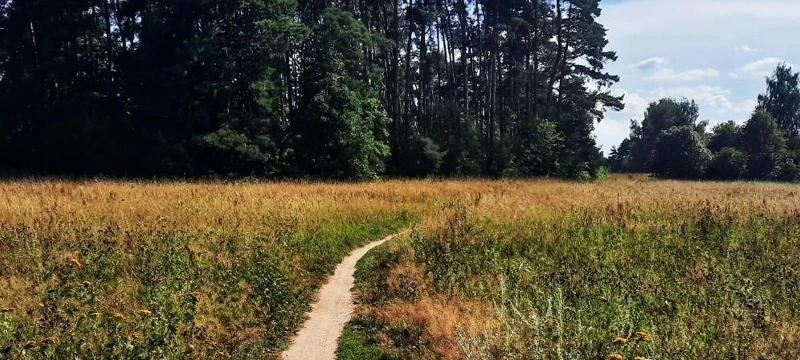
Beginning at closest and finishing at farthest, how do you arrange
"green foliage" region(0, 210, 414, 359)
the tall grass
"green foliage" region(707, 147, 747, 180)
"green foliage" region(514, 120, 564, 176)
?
"green foliage" region(0, 210, 414, 359) → the tall grass → "green foliage" region(514, 120, 564, 176) → "green foliage" region(707, 147, 747, 180)

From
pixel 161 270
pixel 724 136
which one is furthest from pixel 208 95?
pixel 724 136

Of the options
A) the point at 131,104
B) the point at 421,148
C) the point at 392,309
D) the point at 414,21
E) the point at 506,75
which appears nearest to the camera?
the point at 392,309

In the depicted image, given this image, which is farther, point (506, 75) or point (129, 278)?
point (506, 75)

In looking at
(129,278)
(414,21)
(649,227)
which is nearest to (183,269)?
(129,278)

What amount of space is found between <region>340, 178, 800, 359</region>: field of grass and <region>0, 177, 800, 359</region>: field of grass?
0.11 ft

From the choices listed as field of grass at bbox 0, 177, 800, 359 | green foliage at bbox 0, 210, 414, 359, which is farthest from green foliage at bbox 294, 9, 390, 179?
green foliage at bbox 0, 210, 414, 359

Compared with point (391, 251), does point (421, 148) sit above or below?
above

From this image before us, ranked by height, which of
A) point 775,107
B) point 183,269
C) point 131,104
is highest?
point 775,107

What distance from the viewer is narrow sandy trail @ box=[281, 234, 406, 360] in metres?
6.31

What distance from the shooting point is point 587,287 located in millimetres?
7004

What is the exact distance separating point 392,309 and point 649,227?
711cm

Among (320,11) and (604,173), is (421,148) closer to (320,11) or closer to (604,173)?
(320,11)

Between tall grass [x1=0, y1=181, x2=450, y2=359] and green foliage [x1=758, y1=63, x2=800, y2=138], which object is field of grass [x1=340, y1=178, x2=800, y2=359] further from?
green foliage [x1=758, y1=63, x2=800, y2=138]

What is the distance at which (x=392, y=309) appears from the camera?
7316 millimetres
